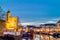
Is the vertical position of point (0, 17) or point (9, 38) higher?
point (0, 17)

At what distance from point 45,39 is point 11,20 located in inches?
2191

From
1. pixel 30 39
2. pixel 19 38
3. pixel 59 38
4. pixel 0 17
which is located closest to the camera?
pixel 30 39

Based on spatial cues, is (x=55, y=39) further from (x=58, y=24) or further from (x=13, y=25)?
(x=58, y=24)

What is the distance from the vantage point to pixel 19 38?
23094 mm

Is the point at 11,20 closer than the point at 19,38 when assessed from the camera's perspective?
No

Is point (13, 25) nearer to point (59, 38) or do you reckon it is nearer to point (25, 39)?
point (59, 38)

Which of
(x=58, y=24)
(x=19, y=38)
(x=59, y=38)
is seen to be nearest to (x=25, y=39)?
(x=19, y=38)

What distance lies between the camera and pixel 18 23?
85.2 m

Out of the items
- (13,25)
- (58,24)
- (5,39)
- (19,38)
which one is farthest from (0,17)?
(58,24)

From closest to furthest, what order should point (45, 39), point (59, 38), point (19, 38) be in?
point (19, 38), point (45, 39), point (59, 38)

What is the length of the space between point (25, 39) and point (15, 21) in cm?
6626

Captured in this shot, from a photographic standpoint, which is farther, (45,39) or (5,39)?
(45,39)

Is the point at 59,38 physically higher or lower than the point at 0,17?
lower

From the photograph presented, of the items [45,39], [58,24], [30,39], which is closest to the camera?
[30,39]
